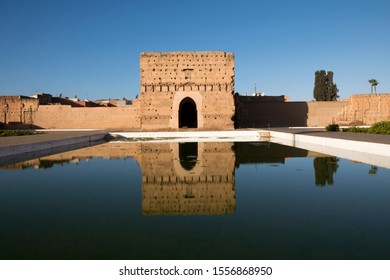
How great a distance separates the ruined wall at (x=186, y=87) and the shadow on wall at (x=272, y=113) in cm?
617

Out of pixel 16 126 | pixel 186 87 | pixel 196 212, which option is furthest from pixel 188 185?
pixel 16 126

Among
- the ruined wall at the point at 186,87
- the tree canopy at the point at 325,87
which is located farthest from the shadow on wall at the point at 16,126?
the tree canopy at the point at 325,87

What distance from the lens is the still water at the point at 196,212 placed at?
123 inches

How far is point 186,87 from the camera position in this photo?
Answer: 23328mm

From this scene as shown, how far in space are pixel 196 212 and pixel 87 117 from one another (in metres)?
25.0

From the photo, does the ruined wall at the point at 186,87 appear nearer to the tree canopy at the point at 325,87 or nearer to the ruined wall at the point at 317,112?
the ruined wall at the point at 317,112

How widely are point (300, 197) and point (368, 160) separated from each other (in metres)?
4.30

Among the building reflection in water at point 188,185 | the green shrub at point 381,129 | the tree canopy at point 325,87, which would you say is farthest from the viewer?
the tree canopy at point 325,87

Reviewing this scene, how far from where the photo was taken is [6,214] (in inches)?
172

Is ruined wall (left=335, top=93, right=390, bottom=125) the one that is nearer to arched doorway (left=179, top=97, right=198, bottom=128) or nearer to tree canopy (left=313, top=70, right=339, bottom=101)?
tree canopy (left=313, top=70, right=339, bottom=101)

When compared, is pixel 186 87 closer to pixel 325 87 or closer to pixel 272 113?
pixel 272 113

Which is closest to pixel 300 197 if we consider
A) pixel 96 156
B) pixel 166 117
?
pixel 96 156

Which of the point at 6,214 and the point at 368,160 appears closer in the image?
the point at 6,214

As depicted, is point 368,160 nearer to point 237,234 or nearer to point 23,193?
point 237,234
